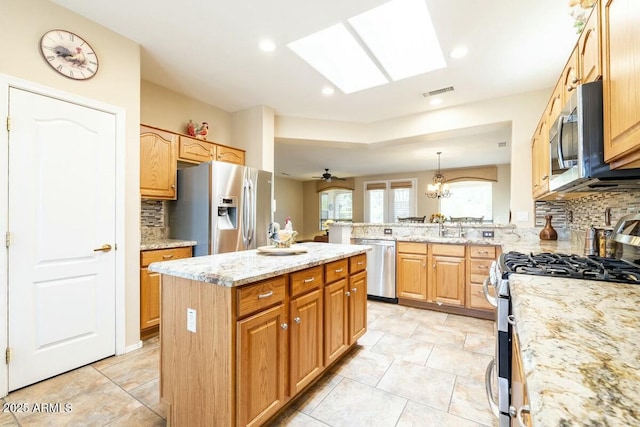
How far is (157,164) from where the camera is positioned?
290cm

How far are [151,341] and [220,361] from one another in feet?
5.96

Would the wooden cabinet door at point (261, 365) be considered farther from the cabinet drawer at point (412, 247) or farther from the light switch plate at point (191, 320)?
the cabinet drawer at point (412, 247)

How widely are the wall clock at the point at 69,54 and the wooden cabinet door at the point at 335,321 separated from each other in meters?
2.45

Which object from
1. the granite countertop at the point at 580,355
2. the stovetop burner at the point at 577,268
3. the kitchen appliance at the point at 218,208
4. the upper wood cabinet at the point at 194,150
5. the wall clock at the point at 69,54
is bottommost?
the granite countertop at the point at 580,355

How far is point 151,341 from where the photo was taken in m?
2.61

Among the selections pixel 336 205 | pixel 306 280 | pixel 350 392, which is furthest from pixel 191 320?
pixel 336 205

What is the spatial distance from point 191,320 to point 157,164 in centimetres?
211

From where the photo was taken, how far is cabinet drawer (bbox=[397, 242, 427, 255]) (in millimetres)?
3496

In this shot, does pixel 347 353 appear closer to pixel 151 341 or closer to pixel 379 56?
pixel 151 341

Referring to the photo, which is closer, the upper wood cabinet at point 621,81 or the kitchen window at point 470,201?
the upper wood cabinet at point 621,81

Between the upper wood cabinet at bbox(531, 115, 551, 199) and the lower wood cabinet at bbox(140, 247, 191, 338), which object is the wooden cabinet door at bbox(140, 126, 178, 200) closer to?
the lower wood cabinet at bbox(140, 247, 191, 338)

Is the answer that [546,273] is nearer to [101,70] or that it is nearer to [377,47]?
[377,47]

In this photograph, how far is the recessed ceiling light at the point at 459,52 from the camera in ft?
7.97

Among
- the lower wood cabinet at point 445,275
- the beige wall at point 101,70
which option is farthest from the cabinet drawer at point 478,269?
the beige wall at point 101,70
